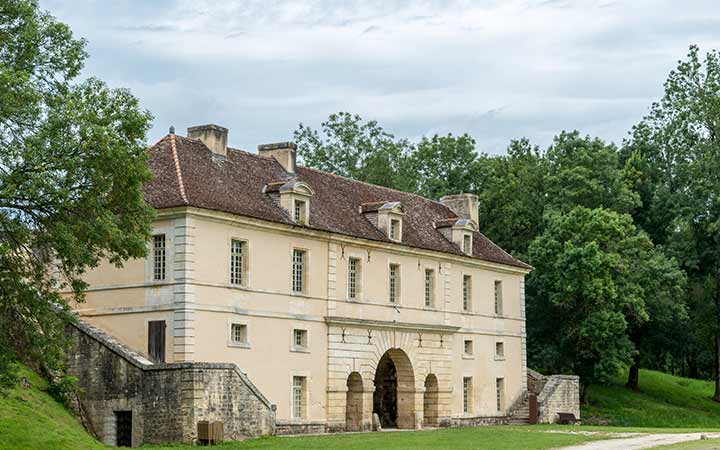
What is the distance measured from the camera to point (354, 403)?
42.5 meters

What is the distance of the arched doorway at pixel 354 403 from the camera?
42219 millimetres

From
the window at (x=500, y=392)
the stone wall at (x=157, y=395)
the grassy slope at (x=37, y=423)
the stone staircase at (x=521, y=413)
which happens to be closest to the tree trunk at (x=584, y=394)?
the stone staircase at (x=521, y=413)

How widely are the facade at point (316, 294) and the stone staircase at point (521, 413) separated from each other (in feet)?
1.29

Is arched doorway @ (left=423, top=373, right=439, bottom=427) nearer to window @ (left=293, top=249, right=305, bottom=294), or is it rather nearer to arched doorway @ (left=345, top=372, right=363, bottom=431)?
arched doorway @ (left=345, top=372, right=363, bottom=431)

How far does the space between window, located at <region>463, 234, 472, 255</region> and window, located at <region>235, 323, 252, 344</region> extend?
14386mm

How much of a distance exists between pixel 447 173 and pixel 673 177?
12.2 metres

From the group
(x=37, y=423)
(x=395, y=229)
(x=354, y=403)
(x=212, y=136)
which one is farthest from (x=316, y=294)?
(x=37, y=423)

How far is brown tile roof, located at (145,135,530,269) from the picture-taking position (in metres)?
36.8

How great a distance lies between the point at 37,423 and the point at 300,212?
13317 mm

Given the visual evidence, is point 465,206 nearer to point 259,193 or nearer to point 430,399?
point 430,399

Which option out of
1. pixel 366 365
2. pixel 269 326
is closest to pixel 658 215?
pixel 366 365

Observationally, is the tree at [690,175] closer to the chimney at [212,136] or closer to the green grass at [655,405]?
the green grass at [655,405]

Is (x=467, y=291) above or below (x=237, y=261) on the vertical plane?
below

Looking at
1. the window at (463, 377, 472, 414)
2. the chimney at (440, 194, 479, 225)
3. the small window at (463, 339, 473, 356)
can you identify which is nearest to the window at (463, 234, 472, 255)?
the chimney at (440, 194, 479, 225)
